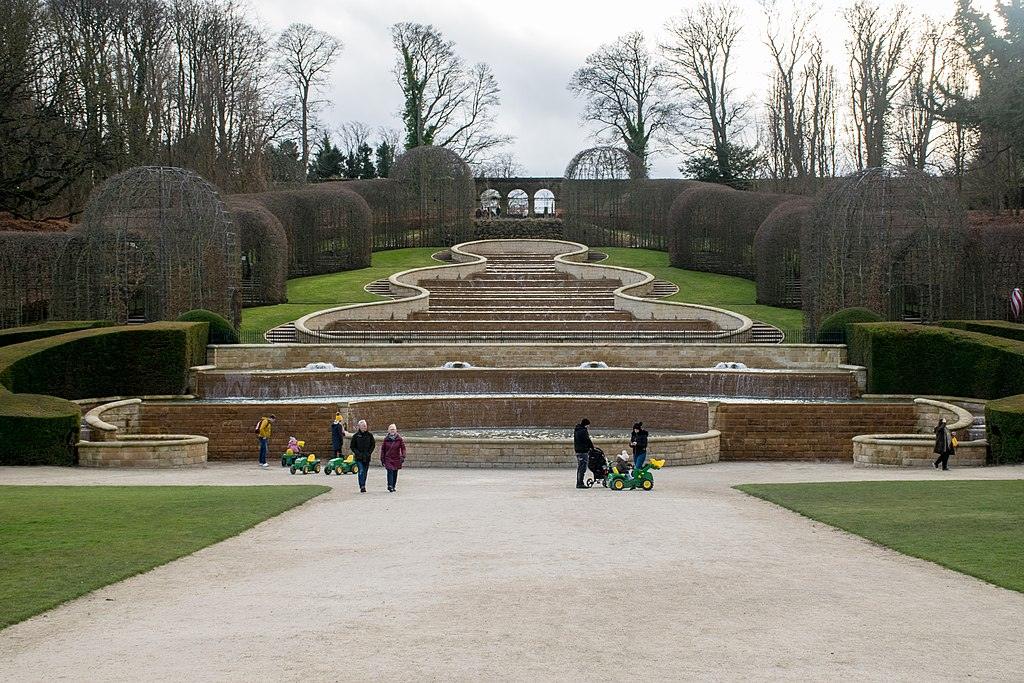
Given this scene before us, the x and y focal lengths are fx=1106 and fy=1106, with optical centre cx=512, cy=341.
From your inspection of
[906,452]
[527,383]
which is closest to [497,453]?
[527,383]

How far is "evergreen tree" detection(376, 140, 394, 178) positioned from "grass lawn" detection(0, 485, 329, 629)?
68.2 m

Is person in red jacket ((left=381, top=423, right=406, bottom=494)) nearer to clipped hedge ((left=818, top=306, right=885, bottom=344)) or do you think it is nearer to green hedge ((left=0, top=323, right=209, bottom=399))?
green hedge ((left=0, top=323, right=209, bottom=399))

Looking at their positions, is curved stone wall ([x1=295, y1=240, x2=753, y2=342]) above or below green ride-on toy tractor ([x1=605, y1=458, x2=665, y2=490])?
above

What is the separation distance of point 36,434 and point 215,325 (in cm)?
1178

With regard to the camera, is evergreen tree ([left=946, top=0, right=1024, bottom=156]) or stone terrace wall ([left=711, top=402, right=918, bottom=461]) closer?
stone terrace wall ([left=711, top=402, right=918, bottom=461])

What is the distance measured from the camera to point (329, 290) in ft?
152

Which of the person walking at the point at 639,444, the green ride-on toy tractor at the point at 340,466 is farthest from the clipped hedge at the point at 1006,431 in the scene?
the green ride-on toy tractor at the point at 340,466

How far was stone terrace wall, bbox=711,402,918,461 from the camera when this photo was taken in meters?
23.5

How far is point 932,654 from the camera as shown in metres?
7.54

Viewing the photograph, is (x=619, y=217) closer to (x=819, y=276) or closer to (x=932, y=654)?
(x=819, y=276)

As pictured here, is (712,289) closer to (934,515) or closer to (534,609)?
(934,515)

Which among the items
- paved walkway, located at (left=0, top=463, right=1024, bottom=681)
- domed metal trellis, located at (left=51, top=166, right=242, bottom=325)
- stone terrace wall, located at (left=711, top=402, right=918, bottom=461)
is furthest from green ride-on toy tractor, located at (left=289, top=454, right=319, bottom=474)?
domed metal trellis, located at (left=51, top=166, right=242, bottom=325)

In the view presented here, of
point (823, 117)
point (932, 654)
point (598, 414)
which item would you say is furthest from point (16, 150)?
point (932, 654)

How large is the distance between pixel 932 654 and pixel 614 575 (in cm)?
329
